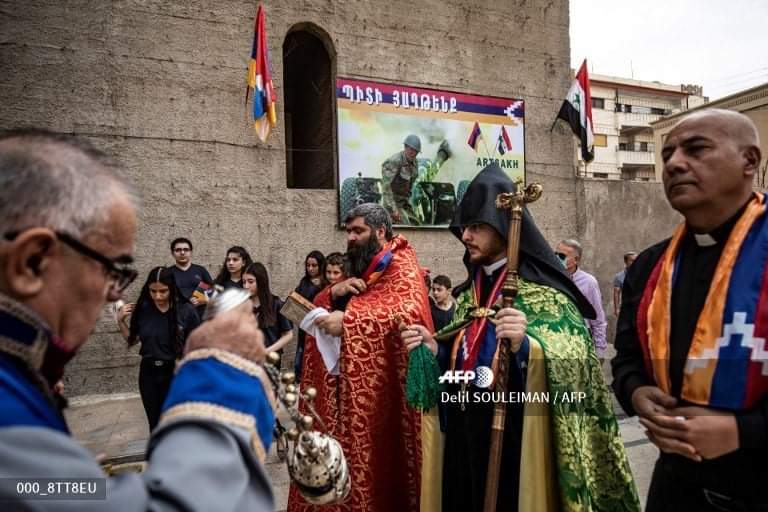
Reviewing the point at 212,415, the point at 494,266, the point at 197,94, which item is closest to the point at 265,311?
the point at 494,266

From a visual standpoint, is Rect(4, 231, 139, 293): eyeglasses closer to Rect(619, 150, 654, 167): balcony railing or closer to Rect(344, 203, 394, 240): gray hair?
Rect(344, 203, 394, 240): gray hair

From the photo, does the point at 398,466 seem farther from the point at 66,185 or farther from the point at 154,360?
the point at 66,185

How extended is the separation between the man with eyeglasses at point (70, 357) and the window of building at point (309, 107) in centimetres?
740

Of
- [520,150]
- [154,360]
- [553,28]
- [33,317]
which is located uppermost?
[553,28]

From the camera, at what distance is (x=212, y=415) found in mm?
1042

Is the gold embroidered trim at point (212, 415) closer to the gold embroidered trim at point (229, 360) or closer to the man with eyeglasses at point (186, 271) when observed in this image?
the gold embroidered trim at point (229, 360)

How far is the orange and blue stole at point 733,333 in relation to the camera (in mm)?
1658

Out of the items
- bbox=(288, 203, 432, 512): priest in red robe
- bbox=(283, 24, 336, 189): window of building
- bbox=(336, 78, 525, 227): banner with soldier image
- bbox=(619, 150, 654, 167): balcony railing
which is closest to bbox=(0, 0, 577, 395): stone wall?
bbox=(336, 78, 525, 227): banner with soldier image

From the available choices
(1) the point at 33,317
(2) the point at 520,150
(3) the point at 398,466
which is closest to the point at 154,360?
(3) the point at 398,466

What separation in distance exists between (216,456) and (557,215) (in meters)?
9.98

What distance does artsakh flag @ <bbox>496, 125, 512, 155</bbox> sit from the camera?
9578 mm

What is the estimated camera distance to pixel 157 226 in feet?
23.8

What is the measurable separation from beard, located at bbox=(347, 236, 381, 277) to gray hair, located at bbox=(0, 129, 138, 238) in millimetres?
2684

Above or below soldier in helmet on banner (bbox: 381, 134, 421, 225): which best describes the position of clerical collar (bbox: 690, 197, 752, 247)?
below
